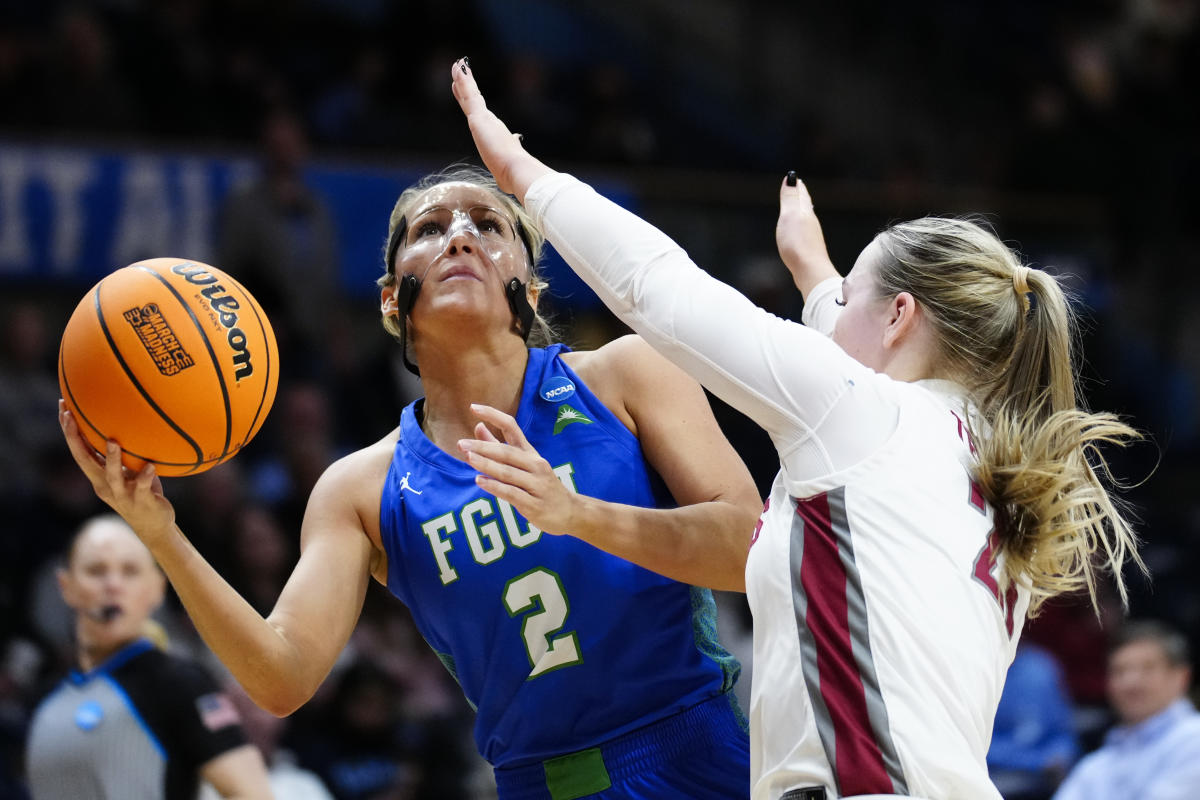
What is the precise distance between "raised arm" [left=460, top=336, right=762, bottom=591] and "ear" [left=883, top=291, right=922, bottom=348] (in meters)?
0.56

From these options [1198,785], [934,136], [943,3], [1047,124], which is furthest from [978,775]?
[943,3]

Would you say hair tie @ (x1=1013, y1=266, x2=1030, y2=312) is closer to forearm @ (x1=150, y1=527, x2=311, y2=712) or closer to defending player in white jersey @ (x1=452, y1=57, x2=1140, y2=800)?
defending player in white jersey @ (x1=452, y1=57, x2=1140, y2=800)

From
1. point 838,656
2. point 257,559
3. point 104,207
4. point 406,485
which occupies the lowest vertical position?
point 838,656

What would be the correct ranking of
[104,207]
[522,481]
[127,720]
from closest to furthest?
[522,481] < [127,720] < [104,207]

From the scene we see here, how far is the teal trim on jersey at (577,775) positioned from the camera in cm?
297

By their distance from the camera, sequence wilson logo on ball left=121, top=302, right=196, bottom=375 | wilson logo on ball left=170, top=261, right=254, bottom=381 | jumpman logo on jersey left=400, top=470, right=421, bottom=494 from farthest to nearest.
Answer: jumpman logo on jersey left=400, top=470, right=421, bottom=494 < wilson logo on ball left=170, top=261, right=254, bottom=381 < wilson logo on ball left=121, top=302, right=196, bottom=375

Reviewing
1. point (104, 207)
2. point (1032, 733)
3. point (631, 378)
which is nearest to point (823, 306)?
point (631, 378)

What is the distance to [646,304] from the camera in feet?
7.73

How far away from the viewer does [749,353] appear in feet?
7.45

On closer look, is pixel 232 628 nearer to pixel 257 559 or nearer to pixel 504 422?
pixel 504 422

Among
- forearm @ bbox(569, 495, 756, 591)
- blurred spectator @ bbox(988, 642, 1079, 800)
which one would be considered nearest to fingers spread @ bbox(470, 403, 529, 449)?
forearm @ bbox(569, 495, 756, 591)

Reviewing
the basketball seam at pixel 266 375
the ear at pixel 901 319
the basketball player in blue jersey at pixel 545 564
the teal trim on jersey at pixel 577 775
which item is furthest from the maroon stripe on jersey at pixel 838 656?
the basketball seam at pixel 266 375

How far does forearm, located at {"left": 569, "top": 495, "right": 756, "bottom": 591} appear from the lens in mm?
2639

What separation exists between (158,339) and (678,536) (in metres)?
1.11
